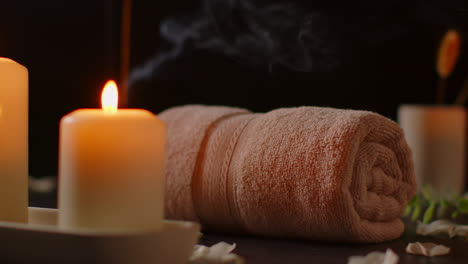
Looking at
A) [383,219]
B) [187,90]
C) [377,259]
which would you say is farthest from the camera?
[187,90]

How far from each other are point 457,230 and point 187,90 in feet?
1.80

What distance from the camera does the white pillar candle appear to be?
1.39 metres

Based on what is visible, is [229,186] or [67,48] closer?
[229,186]

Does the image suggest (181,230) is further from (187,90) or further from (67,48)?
(67,48)

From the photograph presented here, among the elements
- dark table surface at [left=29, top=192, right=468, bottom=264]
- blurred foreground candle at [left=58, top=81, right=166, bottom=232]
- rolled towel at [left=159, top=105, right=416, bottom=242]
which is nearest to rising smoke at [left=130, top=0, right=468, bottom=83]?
rolled towel at [left=159, top=105, right=416, bottom=242]

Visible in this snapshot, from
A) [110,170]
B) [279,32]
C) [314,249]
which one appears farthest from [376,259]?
[279,32]

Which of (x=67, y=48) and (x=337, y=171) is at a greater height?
(x=67, y=48)

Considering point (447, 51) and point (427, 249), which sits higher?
point (447, 51)

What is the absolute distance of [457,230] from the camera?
85 centimetres

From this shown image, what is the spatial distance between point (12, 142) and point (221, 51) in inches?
20.5

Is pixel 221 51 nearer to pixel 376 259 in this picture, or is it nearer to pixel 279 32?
pixel 279 32

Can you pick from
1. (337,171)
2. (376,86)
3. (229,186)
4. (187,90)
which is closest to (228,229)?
(229,186)

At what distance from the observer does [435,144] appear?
1.41 m

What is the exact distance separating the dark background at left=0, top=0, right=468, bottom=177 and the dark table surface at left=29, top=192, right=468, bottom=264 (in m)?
0.32
